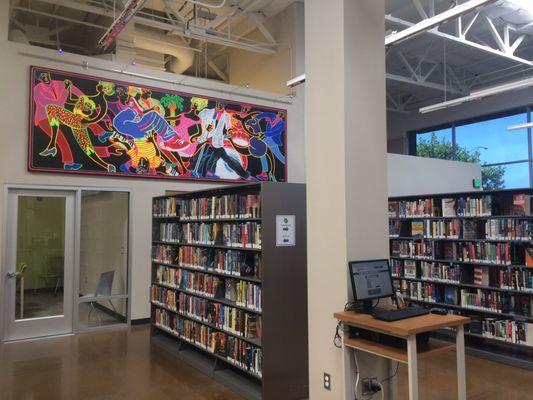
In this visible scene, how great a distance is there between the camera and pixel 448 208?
6.38 meters

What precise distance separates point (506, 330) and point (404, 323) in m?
3.31

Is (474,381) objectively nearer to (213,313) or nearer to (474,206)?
(474,206)

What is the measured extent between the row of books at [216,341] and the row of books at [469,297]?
10.5ft

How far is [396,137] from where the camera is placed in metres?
14.3

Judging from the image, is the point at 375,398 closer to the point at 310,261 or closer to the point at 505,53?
the point at 310,261

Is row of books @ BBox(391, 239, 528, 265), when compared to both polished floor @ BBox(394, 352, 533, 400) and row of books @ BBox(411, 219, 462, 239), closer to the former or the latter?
row of books @ BBox(411, 219, 462, 239)

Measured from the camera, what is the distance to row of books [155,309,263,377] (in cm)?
441

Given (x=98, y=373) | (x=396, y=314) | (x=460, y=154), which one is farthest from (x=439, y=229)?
(x=460, y=154)

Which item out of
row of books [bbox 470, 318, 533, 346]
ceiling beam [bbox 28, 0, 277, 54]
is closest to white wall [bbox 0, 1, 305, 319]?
ceiling beam [bbox 28, 0, 277, 54]

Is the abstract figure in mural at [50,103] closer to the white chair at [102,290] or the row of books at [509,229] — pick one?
the white chair at [102,290]

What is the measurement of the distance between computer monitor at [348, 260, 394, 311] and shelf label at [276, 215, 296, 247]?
105 centimetres

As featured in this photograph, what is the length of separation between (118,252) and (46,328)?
1.57 metres

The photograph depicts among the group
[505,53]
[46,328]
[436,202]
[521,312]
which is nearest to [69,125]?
[46,328]

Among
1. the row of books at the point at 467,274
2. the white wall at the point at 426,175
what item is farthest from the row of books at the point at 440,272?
the white wall at the point at 426,175
